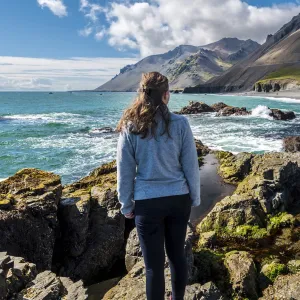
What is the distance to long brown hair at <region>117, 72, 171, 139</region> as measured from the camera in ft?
13.0

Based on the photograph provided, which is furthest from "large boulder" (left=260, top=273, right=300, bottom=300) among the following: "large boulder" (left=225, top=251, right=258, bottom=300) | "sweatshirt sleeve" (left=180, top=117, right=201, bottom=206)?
"sweatshirt sleeve" (left=180, top=117, right=201, bottom=206)

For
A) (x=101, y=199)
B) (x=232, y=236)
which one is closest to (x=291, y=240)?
(x=232, y=236)

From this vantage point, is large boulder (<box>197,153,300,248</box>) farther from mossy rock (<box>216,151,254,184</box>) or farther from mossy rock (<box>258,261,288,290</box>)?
mossy rock (<box>216,151,254,184</box>)

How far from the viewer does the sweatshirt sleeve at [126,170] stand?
412cm

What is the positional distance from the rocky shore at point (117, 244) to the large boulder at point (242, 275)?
20 mm

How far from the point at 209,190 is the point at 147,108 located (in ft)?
43.3

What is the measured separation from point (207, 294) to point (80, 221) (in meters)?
4.36

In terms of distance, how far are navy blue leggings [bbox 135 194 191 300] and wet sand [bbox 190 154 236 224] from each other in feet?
27.1

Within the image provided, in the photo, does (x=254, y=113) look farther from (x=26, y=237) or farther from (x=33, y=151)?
(x=26, y=237)

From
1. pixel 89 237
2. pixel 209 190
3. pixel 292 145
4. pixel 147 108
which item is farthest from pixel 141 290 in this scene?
pixel 292 145

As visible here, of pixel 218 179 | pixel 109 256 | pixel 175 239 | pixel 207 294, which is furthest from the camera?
pixel 218 179

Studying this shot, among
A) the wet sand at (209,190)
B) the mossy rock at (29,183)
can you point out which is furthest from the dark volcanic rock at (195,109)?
the mossy rock at (29,183)

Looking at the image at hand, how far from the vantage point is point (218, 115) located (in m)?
65.0

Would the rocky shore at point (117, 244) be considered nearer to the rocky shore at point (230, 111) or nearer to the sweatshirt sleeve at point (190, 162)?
the sweatshirt sleeve at point (190, 162)
